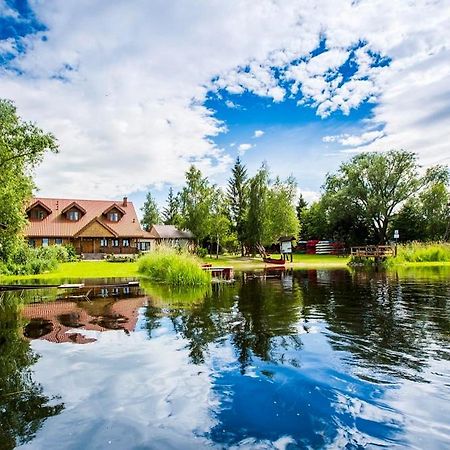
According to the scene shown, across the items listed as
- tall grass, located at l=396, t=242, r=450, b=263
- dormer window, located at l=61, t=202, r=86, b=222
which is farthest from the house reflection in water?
dormer window, located at l=61, t=202, r=86, b=222

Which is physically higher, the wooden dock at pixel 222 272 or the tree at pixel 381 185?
the tree at pixel 381 185

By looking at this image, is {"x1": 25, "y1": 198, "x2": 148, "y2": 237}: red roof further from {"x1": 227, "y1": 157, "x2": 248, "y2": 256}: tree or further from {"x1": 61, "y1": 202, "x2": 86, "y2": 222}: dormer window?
{"x1": 227, "y1": 157, "x2": 248, "y2": 256}: tree

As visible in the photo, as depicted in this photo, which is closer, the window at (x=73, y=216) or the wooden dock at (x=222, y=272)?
the wooden dock at (x=222, y=272)

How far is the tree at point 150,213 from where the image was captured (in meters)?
89.4

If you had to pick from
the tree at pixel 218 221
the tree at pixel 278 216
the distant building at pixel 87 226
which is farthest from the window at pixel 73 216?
the tree at pixel 278 216

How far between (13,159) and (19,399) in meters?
20.0

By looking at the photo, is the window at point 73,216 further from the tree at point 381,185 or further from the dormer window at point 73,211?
the tree at point 381,185

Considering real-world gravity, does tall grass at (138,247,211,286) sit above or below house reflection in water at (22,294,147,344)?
above

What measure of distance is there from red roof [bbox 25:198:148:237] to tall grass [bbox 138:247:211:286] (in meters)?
28.3

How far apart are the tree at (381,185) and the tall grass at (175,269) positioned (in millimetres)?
37207

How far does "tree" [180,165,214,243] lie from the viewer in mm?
58844

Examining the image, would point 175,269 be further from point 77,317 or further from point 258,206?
point 258,206

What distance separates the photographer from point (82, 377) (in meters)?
7.11

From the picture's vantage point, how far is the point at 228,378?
22.5 ft
